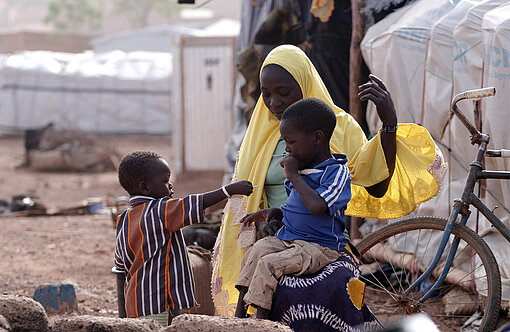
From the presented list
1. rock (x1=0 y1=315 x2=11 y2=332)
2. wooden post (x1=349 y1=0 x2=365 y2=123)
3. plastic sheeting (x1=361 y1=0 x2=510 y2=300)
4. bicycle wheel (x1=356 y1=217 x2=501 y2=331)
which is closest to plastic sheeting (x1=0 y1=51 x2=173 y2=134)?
wooden post (x1=349 y1=0 x2=365 y2=123)

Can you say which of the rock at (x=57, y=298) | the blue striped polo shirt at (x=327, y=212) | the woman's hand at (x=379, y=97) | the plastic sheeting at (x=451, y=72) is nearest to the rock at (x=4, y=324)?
the blue striped polo shirt at (x=327, y=212)

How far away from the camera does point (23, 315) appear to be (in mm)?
2453

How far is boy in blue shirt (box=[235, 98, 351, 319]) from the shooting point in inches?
103

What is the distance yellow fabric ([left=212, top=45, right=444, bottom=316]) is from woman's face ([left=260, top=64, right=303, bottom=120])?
4 cm

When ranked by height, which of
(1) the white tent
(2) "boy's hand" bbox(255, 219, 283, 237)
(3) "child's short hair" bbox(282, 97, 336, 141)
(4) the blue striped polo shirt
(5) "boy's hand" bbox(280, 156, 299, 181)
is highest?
(3) "child's short hair" bbox(282, 97, 336, 141)

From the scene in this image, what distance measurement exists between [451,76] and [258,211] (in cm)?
223

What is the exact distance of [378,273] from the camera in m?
4.94

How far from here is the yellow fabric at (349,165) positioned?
3.08m

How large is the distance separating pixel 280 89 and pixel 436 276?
4.46ft

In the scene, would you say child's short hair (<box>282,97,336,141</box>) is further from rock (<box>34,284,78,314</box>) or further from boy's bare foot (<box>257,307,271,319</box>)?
rock (<box>34,284,78,314</box>)

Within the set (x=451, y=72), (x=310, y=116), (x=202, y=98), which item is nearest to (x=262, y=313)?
(x=310, y=116)

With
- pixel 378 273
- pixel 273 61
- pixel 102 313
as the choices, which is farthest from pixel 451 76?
pixel 102 313

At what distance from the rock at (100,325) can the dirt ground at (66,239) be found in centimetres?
238

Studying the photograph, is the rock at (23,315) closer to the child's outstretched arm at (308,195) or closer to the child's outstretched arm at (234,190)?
the child's outstretched arm at (234,190)
